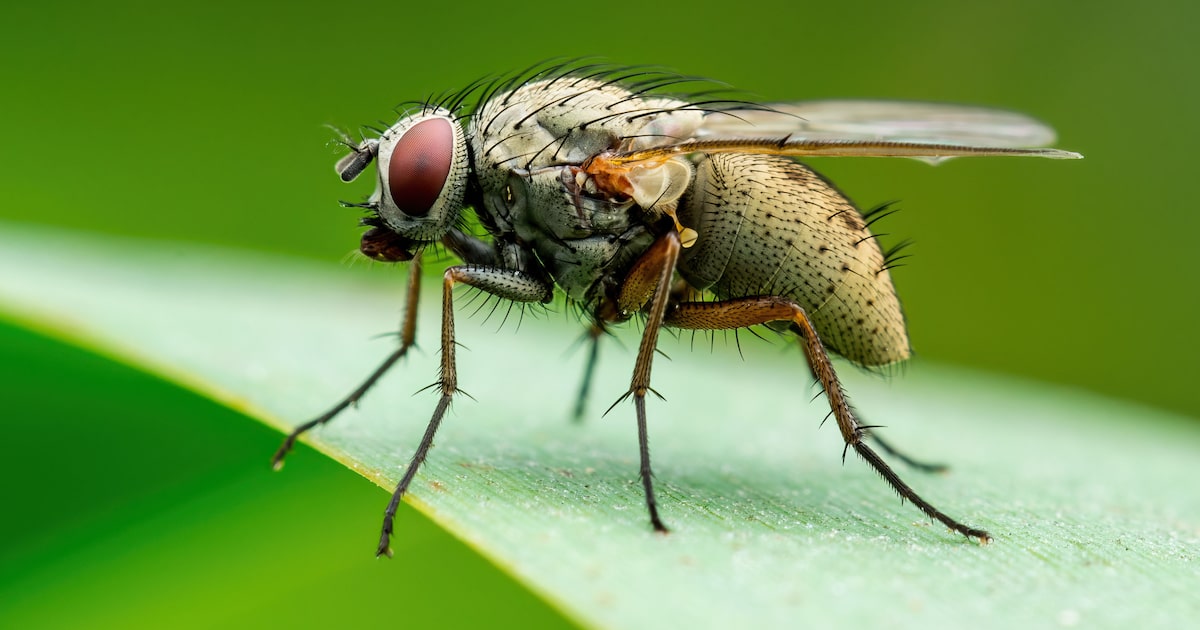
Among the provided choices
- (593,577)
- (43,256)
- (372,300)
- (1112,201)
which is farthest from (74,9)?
(1112,201)

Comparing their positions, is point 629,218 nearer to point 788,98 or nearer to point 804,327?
point 804,327

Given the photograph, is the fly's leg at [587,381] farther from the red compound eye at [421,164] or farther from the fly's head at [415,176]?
the red compound eye at [421,164]

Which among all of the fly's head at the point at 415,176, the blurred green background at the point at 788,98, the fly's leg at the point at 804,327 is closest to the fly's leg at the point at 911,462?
the fly's leg at the point at 804,327

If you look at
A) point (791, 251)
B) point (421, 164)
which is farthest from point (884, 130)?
point (421, 164)

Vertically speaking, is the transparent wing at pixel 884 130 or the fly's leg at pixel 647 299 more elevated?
the transparent wing at pixel 884 130

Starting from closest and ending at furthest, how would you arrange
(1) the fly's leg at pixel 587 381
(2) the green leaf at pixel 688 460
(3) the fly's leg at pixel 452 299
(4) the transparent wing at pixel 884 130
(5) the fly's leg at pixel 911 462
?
(2) the green leaf at pixel 688 460 → (3) the fly's leg at pixel 452 299 → (4) the transparent wing at pixel 884 130 → (5) the fly's leg at pixel 911 462 → (1) the fly's leg at pixel 587 381

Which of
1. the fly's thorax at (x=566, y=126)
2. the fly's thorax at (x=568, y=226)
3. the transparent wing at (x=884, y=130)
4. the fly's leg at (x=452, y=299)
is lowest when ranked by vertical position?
the fly's leg at (x=452, y=299)

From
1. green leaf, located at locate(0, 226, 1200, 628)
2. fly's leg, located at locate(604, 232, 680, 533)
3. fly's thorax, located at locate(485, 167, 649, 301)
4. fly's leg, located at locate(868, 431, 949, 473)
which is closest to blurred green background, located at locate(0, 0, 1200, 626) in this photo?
green leaf, located at locate(0, 226, 1200, 628)
